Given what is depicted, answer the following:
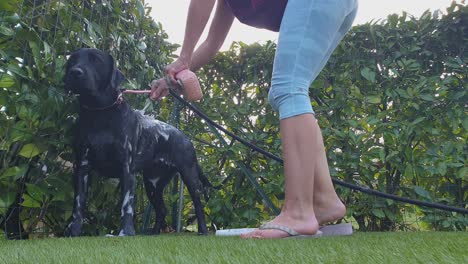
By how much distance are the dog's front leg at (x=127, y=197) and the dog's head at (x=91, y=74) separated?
417 mm

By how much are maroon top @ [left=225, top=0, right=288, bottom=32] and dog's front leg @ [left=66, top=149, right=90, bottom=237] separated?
1.10m

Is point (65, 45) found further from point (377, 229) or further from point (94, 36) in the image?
point (377, 229)

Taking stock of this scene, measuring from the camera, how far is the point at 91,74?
8.95ft

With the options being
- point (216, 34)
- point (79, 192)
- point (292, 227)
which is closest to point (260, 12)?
point (216, 34)

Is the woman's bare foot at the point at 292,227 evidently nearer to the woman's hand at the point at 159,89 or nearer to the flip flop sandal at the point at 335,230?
the flip flop sandal at the point at 335,230

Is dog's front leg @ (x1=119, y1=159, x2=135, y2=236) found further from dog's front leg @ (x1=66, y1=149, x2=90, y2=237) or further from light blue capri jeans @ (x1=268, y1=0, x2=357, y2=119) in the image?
light blue capri jeans @ (x1=268, y1=0, x2=357, y2=119)

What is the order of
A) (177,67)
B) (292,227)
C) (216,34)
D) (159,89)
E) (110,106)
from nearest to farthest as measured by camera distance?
(292,227), (177,67), (159,89), (216,34), (110,106)

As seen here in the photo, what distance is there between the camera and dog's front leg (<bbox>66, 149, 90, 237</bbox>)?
8.70 ft

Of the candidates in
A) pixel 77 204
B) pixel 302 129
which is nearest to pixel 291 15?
pixel 302 129

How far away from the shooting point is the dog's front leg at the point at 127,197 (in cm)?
279

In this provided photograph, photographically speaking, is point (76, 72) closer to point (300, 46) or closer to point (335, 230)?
point (300, 46)

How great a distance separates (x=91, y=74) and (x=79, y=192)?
0.61 metres

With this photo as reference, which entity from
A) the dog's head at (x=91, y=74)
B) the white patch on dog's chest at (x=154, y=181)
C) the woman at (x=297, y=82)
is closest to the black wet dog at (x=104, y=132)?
the dog's head at (x=91, y=74)

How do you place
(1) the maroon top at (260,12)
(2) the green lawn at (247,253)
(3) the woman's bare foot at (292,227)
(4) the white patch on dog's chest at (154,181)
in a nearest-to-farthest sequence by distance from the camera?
(2) the green lawn at (247,253)
(3) the woman's bare foot at (292,227)
(1) the maroon top at (260,12)
(4) the white patch on dog's chest at (154,181)
